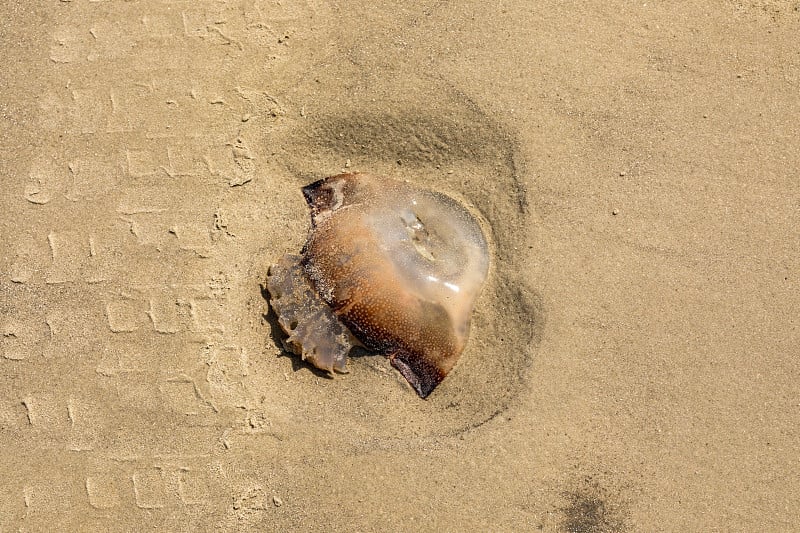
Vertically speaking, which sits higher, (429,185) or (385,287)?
(429,185)

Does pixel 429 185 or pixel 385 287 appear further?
pixel 429 185

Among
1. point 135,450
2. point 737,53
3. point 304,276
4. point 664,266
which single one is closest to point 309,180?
point 304,276

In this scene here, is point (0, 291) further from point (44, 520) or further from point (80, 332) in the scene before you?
point (44, 520)

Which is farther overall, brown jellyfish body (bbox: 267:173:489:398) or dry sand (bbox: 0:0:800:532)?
brown jellyfish body (bbox: 267:173:489:398)

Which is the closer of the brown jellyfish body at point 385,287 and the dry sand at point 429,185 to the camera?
the dry sand at point 429,185
